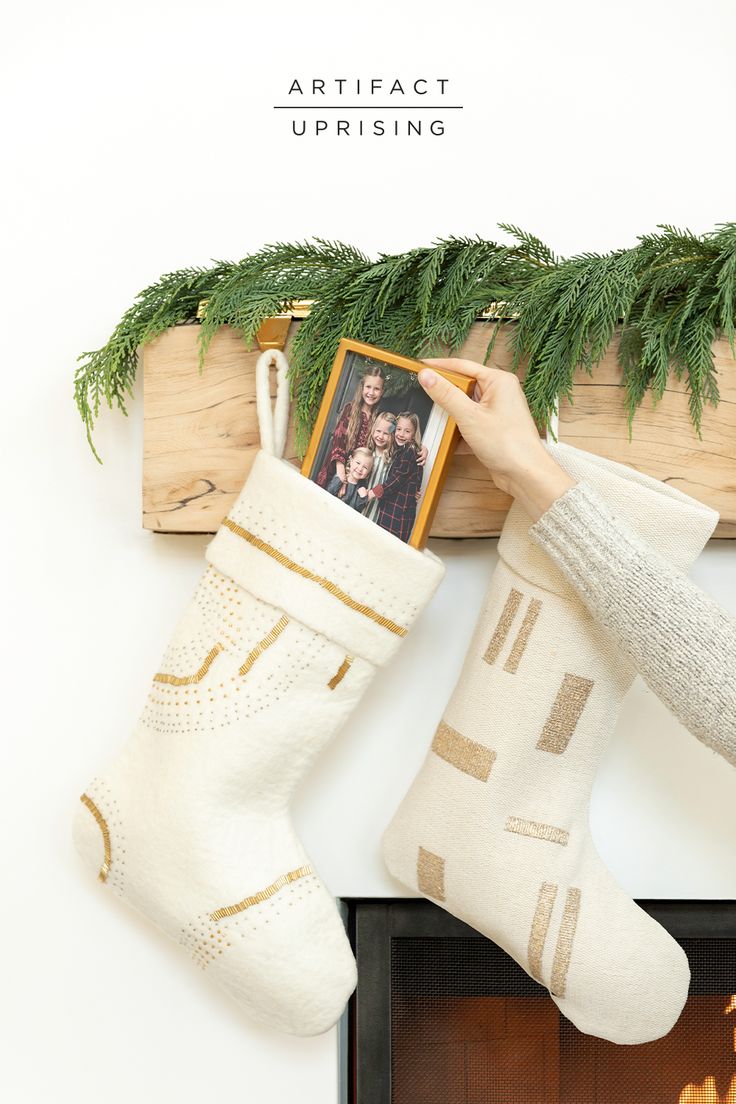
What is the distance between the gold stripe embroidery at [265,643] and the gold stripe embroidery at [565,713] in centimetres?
29

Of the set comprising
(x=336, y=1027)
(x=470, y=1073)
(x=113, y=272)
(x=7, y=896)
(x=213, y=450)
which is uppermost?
(x=113, y=272)

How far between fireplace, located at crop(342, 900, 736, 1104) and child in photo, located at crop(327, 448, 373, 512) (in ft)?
1.60

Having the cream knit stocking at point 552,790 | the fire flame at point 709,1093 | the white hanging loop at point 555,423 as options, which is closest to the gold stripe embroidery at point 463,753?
the cream knit stocking at point 552,790

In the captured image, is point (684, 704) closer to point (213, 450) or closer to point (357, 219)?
point (213, 450)

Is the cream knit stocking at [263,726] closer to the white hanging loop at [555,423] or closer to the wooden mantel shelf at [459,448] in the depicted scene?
the wooden mantel shelf at [459,448]

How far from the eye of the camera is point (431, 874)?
3.25ft

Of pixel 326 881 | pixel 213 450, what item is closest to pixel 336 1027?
pixel 326 881

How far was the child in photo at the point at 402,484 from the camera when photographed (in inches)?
37.4

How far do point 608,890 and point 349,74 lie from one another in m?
0.98

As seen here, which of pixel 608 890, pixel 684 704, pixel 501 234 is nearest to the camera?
pixel 684 704

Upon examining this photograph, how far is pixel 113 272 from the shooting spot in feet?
3.67

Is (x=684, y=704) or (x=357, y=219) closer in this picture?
(x=684, y=704)

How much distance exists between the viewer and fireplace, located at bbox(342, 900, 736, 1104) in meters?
1.09

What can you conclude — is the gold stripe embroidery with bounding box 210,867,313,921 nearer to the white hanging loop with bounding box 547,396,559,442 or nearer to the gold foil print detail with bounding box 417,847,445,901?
the gold foil print detail with bounding box 417,847,445,901
